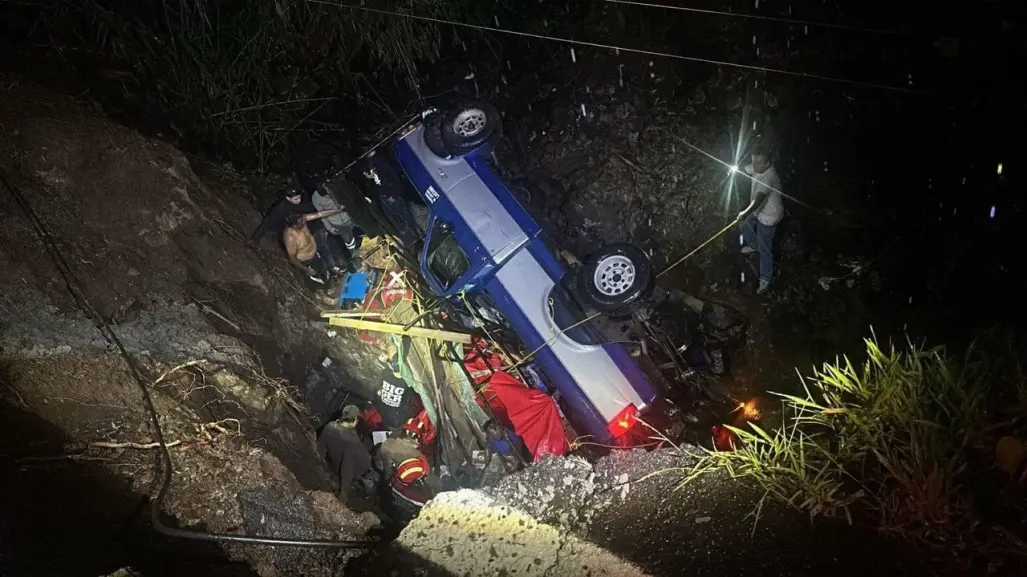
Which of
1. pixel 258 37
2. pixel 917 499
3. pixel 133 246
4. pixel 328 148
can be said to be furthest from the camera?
pixel 328 148

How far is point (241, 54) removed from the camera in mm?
7883

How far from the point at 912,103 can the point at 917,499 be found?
540cm

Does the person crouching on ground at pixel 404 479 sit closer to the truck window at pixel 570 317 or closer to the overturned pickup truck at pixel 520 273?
the overturned pickup truck at pixel 520 273

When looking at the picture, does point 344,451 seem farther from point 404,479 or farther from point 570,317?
point 570,317

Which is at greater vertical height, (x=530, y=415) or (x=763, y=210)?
(x=763, y=210)

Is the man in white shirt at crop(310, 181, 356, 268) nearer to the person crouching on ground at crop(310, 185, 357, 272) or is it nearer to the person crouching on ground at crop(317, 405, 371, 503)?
the person crouching on ground at crop(310, 185, 357, 272)

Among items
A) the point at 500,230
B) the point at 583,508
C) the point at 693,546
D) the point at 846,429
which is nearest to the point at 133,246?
the point at 500,230

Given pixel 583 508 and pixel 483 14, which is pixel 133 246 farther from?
pixel 483 14

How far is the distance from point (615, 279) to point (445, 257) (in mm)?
2084

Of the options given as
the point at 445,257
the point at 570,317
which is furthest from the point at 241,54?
the point at 570,317

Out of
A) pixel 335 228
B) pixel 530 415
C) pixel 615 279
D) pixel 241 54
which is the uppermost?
pixel 241 54

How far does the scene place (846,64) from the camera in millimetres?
7051

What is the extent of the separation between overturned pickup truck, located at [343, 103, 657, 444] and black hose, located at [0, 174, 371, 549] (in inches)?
119

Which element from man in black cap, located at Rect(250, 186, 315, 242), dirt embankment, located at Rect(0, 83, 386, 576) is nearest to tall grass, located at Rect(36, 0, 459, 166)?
dirt embankment, located at Rect(0, 83, 386, 576)
